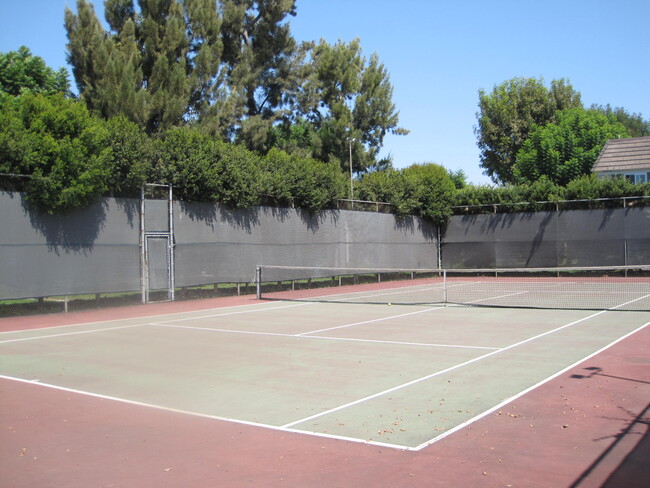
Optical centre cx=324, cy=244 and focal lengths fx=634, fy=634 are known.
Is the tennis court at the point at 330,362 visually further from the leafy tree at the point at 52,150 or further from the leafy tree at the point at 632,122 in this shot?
the leafy tree at the point at 632,122

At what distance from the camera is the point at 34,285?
17000mm

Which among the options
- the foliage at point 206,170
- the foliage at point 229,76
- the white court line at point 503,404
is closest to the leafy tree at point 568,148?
the foliage at point 229,76

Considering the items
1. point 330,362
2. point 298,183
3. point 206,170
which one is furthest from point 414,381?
point 298,183

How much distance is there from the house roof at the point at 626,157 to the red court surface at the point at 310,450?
33.0 metres

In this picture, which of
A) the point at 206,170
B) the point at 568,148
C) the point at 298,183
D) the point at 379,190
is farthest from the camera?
the point at 568,148

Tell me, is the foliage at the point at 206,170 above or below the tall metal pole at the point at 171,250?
above

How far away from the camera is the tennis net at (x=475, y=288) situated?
1914cm

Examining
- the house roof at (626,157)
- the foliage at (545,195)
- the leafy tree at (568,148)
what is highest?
the leafy tree at (568,148)

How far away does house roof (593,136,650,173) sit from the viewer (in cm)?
3672

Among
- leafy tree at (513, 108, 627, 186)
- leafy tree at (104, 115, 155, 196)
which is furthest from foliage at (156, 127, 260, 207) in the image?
leafy tree at (513, 108, 627, 186)

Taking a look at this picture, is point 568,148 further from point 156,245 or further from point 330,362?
point 330,362

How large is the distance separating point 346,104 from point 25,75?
20596 mm

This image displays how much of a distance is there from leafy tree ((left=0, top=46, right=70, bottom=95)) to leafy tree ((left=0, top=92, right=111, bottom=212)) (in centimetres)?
1603

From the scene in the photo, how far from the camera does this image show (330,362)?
10023 millimetres
